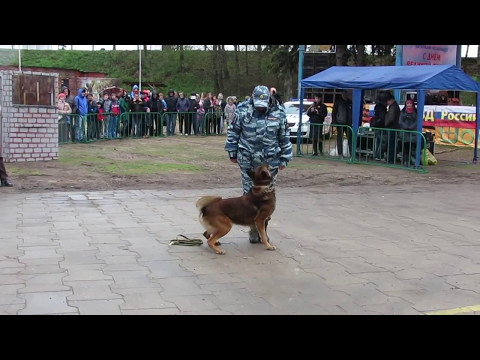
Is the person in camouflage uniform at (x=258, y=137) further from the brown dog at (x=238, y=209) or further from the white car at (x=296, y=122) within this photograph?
the white car at (x=296, y=122)

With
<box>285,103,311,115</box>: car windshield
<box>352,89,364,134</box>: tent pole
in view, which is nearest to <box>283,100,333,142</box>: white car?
<box>285,103,311,115</box>: car windshield

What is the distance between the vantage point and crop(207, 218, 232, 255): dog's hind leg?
6.36 m

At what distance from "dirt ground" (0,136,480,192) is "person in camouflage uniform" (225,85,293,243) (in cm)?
428

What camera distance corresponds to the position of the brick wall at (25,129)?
13.1 m

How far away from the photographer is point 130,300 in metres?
4.82

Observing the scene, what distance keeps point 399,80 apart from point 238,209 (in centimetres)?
907

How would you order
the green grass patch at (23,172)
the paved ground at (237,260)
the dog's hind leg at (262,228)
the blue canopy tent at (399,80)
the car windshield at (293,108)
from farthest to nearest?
the car windshield at (293,108)
the blue canopy tent at (399,80)
the green grass patch at (23,172)
the dog's hind leg at (262,228)
the paved ground at (237,260)

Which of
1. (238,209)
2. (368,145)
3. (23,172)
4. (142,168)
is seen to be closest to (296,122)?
(368,145)

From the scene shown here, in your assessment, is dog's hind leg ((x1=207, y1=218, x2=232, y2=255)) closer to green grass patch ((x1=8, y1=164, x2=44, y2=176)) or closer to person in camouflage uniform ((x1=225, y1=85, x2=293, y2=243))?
person in camouflage uniform ((x1=225, y1=85, x2=293, y2=243))

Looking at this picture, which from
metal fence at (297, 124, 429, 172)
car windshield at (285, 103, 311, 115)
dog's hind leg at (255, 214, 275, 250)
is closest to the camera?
dog's hind leg at (255, 214, 275, 250)

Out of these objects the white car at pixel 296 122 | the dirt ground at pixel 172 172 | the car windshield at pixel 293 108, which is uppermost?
the car windshield at pixel 293 108

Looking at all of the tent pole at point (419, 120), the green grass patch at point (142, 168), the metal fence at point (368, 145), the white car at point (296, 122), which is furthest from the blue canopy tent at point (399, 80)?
the green grass patch at point (142, 168)
